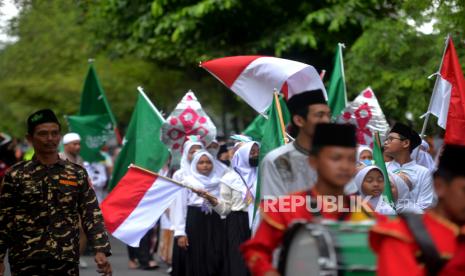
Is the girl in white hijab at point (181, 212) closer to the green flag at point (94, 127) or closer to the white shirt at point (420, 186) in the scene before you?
the white shirt at point (420, 186)

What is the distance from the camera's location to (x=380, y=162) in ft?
33.4

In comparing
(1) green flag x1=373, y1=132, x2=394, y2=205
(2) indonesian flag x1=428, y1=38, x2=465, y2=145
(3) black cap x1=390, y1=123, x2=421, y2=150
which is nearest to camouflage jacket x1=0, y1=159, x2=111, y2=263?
(1) green flag x1=373, y1=132, x2=394, y2=205

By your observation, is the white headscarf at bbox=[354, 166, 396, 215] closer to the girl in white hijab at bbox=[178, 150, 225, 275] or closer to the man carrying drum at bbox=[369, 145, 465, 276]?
the girl in white hijab at bbox=[178, 150, 225, 275]

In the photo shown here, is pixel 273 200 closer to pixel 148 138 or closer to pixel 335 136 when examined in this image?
pixel 335 136

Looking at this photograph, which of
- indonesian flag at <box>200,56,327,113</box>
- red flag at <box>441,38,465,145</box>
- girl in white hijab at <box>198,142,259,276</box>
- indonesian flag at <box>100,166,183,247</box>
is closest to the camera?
indonesian flag at <box>200,56,327,113</box>

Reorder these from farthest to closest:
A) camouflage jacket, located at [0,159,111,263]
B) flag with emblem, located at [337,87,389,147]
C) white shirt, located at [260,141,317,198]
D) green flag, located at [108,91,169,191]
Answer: green flag, located at [108,91,169,191] → flag with emblem, located at [337,87,389,147] → camouflage jacket, located at [0,159,111,263] → white shirt, located at [260,141,317,198]

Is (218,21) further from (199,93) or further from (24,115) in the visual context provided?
(24,115)

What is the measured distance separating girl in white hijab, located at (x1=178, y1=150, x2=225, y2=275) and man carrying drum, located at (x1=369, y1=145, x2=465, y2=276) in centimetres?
798

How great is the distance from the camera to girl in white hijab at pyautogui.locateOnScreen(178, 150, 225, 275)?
13.3 m

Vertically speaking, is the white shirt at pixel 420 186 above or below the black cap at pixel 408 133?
below

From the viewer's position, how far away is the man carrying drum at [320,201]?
229 inches

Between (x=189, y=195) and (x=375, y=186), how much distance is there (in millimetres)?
4370

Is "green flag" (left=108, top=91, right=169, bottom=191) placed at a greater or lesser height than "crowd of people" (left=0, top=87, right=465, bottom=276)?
greater

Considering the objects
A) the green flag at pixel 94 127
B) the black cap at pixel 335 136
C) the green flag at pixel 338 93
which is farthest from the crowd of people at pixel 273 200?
the green flag at pixel 94 127
